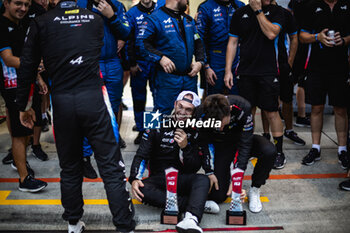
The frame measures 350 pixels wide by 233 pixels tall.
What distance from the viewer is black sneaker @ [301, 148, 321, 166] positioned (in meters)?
4.63

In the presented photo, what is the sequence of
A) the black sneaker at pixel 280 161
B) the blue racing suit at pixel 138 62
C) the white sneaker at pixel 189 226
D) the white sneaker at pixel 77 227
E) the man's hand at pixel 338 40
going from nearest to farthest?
the white sneaker at pixel 189 226 → the white sneaker at pixel 77 227 → the man's hand at pixel 338 40 → the black sneaker at pixel 280 161 → the blue racing suit at pixel 138 62

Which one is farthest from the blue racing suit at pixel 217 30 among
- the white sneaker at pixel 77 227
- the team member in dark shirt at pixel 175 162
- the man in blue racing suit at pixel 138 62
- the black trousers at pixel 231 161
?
the white sneaker at pixel 77 227

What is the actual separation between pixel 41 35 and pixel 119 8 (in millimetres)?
1647

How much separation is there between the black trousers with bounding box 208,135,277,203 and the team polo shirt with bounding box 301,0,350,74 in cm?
141

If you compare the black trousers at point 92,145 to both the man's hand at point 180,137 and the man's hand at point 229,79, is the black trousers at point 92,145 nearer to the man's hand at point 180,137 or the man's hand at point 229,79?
the man's hand at point 180,137

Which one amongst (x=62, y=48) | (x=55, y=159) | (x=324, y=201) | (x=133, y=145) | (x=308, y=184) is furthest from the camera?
(x=133, y=145)

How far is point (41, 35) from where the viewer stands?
289cm

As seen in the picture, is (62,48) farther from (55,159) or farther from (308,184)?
(308,184)

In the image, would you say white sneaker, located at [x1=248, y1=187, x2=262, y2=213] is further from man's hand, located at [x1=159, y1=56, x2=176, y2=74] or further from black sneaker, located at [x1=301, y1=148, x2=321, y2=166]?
man's hand, located at [x1=159, y1=56, x2=176, y2=74]

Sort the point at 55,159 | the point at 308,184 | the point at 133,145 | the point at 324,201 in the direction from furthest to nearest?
the point at 133,145
the point at 55,159
the point at 308,184
the point at 324,201

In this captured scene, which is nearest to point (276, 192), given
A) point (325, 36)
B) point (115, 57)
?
point (325, 36)

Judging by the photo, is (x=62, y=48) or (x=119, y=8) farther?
(x=119, y=8)

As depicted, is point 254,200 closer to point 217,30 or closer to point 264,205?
point 264,205

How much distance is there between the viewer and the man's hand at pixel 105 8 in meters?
4.03
